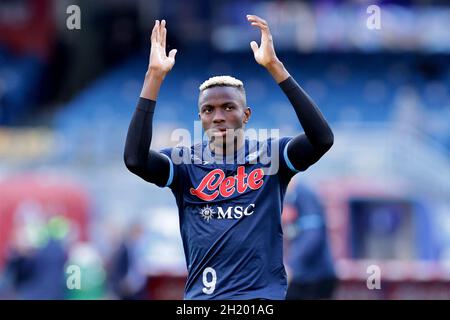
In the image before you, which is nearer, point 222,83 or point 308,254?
point 222,83

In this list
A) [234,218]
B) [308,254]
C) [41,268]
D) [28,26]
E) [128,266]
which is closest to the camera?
[234,218]

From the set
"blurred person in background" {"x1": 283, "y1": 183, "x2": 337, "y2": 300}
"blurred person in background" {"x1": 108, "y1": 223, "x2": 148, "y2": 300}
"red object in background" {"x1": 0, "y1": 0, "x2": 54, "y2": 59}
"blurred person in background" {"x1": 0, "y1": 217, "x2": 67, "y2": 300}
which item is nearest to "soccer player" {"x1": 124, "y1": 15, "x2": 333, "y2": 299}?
"blurred person in background" {"x1": 283, "y1": 183, "x2": 337, "y2": 300}

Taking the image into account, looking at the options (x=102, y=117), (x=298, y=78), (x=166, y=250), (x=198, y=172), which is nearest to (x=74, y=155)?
(x=102, y=117)

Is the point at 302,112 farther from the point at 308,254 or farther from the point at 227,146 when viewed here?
the point at 308,254

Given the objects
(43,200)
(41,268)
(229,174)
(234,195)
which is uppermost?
(43,200)

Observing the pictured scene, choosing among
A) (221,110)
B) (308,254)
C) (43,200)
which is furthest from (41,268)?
(221,110)

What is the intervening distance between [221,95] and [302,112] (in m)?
0.47

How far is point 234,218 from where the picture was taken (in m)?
5.37

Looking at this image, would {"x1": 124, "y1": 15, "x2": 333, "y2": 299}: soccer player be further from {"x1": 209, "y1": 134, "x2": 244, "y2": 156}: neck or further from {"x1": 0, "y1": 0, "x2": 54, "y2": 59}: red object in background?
{"x1": 0, "y1": 0, "x2": 54, "y2": 59}: red object in background

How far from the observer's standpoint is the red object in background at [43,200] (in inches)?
713

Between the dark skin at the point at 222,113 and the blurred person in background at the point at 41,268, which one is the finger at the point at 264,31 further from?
the blurred person in background at the point at 41,268

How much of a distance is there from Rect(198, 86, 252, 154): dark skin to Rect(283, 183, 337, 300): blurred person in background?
408 centimetres

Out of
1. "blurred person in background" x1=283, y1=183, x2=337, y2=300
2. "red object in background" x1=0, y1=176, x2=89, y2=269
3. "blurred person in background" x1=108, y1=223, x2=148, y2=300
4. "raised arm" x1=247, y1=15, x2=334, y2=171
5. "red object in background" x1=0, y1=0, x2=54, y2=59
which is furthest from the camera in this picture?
"red object in background" x1=0, y1=0, x2=54, y2=59

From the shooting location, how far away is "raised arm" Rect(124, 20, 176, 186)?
525 centimetres
